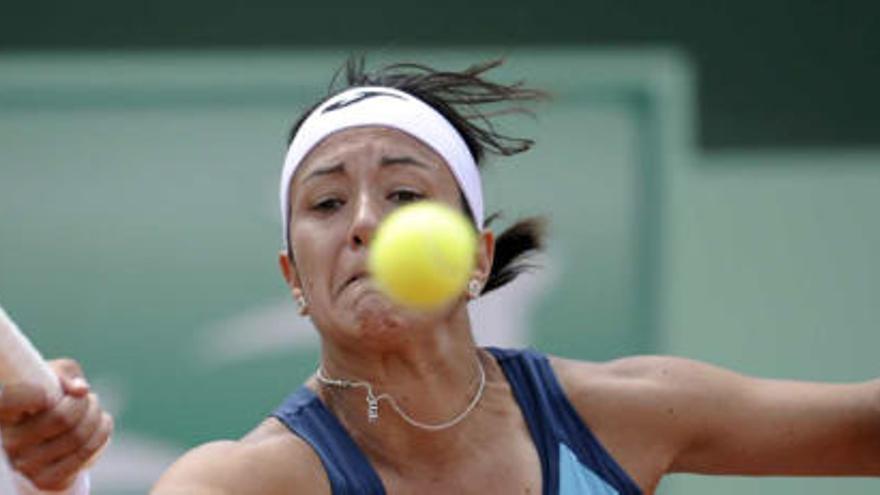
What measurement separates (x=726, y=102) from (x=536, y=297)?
2.45 ft

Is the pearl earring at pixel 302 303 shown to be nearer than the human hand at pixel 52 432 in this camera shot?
No

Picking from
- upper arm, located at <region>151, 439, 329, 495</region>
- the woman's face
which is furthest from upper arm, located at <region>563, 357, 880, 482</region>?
upper arm, located at <region>151, 439, 329, 495</region>

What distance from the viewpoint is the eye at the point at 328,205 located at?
302 cm

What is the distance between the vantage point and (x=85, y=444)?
2461mm

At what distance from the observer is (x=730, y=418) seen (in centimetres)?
329

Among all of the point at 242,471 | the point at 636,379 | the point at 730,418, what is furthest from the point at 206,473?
the point at 730,418

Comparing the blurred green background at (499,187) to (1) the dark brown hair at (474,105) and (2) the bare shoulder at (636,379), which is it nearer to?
(1) the dark brown hair at (474,105)

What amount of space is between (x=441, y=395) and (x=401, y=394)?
0.08 meters

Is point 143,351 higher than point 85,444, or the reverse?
point 85,444

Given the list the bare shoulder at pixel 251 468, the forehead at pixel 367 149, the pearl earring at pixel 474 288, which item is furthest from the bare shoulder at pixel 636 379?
the bare shoulder at pixel 251 468

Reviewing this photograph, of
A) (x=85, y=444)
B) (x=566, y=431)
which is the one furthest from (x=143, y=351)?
(x=85, y=444)

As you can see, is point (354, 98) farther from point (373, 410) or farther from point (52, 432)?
point (52, 432)

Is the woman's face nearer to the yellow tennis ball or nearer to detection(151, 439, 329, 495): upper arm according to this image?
detection(151, 439, 329, 495): upper arm

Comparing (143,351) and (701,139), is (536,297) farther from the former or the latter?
(143,351)
